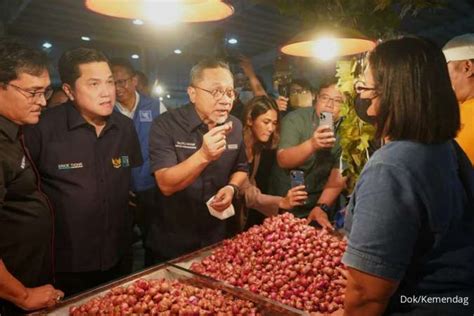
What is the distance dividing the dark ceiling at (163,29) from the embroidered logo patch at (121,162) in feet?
14.3

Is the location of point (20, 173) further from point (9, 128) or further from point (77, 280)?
point (77, 280)

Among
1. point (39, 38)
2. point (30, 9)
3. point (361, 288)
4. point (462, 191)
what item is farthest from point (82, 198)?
point (39, 38)

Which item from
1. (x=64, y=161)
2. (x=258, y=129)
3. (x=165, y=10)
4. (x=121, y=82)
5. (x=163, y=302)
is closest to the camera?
(x=163, y=302)

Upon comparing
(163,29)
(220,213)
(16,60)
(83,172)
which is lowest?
(220,213)

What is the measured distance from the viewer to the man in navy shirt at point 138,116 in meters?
4.03

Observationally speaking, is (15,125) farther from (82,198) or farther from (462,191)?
(462,191)

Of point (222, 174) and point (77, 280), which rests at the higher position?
point (222, 174)

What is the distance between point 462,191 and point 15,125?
2.06 metres

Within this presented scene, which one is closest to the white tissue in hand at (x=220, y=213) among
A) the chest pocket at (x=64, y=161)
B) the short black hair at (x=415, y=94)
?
the chest pocket at (x=64, y=161)

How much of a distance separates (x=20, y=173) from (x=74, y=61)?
798mm

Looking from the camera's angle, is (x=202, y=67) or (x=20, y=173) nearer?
(x=20, y=173)

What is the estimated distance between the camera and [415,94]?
123 cm

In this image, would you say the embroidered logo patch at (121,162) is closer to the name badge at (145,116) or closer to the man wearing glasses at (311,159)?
the man wearing glasses at (311,159)

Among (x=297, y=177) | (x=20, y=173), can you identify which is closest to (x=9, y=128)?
(x=20, y=173)
